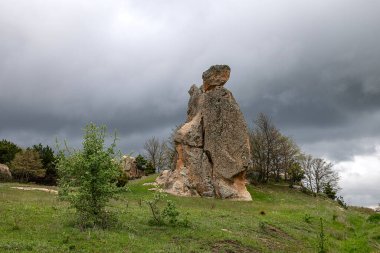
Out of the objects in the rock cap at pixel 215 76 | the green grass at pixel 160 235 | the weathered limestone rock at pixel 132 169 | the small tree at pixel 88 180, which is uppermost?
the rock cap at pixel 215 76

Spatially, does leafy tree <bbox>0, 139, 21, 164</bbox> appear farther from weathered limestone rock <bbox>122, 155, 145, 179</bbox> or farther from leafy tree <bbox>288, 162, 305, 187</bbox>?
leafy tree <bbox>288, 162, 305, 187</bbox>

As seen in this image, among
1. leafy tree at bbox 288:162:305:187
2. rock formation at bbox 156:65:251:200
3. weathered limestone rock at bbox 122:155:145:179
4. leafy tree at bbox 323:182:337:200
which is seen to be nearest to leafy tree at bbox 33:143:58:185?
weathered limestone rock at bbox 122:155:145:179

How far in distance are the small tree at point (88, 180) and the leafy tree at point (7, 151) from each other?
69.6 m

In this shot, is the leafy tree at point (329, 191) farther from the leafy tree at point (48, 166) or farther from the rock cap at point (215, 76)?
the leafy tree at point (48, 166)

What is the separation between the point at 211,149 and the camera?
5778 cm

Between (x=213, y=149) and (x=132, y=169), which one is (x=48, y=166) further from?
(x=213, y=149)

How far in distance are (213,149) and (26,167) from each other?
36914 mm

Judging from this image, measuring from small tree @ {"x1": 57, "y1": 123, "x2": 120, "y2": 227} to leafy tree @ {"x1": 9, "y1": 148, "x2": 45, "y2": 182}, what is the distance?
2241 inches

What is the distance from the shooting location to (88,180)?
2166 centimetres

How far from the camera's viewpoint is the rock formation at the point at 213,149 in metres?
55.9

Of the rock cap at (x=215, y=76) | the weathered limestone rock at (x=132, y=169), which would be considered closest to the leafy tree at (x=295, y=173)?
the rock cap at (x=215, y=76)

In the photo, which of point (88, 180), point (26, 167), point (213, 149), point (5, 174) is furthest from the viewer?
point (26, 167)

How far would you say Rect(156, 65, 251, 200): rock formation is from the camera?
55.9 m

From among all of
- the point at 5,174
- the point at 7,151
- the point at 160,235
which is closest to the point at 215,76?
the point at 5,174
